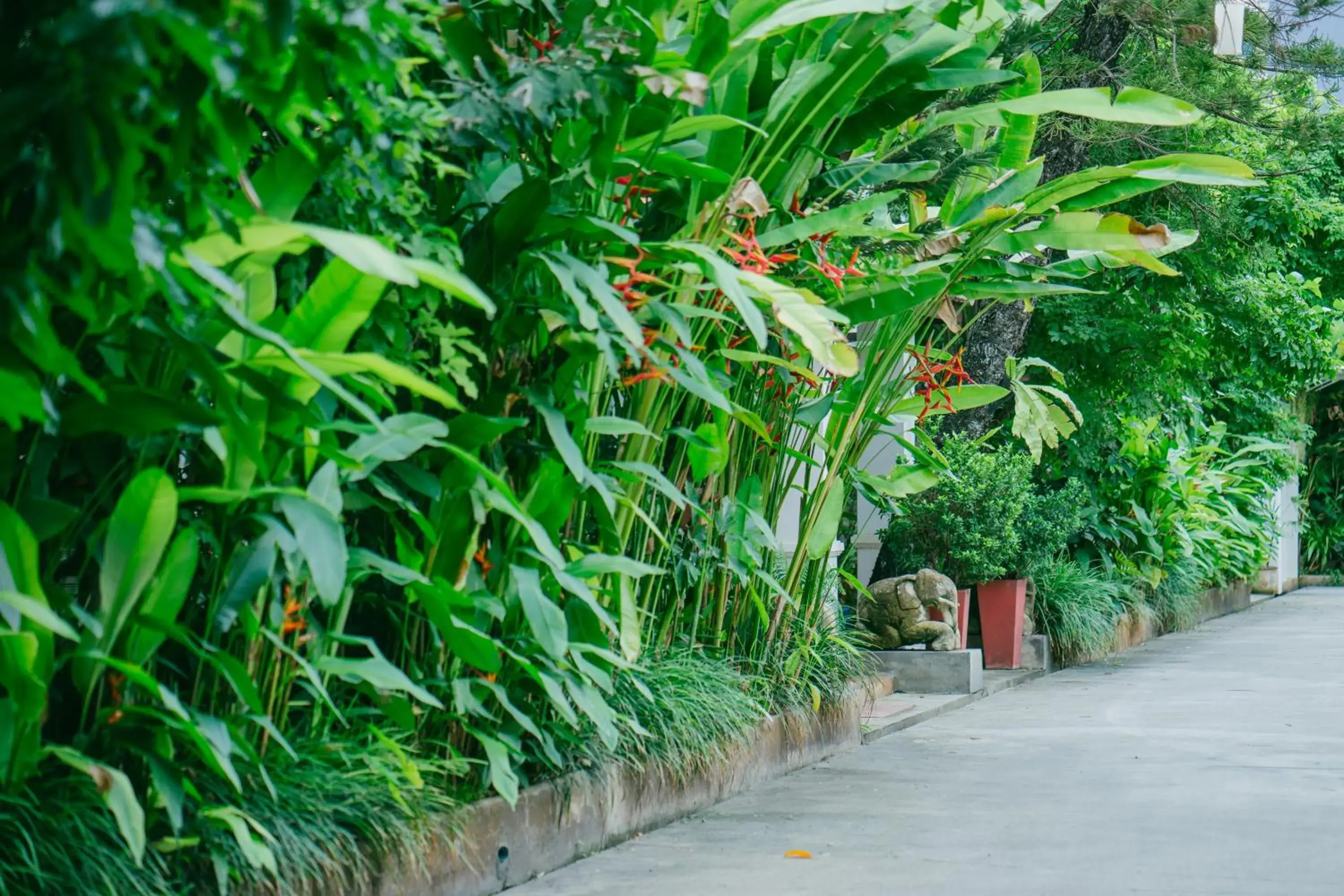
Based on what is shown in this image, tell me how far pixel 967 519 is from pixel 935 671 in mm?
1219

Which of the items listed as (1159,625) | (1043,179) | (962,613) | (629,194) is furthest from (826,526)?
(1159,625)

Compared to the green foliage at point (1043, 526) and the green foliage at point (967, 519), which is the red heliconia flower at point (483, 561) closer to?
the green foliage at point (967, 519)

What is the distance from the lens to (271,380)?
3232 mm

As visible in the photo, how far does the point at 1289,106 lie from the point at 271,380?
32.1 ft

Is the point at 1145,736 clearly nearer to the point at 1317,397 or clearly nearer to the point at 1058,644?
the point at 1058,644

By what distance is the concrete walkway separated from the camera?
4.56 m

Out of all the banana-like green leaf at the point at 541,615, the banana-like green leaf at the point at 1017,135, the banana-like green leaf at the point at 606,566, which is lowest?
the banana-like green leaf at the point at 541,615

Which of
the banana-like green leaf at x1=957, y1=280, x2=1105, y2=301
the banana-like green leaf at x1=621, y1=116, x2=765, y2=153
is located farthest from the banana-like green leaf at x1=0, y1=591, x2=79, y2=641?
the banana-like green leaf at x1=957, y1=280, x2=1105, y2=301

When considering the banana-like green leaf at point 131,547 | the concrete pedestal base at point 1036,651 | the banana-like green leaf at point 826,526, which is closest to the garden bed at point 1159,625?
the concrete pedestal base at point 1036,651

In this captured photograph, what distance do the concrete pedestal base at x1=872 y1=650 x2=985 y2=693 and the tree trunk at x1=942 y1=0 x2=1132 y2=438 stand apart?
1.95 m

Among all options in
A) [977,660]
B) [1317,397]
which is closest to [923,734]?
[977,660]

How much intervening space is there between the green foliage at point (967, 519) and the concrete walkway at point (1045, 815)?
1.15 meters

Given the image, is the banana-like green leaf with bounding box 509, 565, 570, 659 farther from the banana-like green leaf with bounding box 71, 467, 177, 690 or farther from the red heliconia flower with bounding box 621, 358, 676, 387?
the banana-like green leaf with bounding box 71, 467, 177, 690

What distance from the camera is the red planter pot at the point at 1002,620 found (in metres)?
10.6
